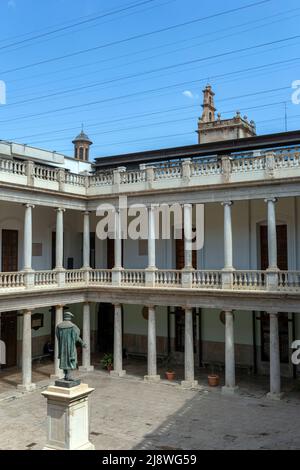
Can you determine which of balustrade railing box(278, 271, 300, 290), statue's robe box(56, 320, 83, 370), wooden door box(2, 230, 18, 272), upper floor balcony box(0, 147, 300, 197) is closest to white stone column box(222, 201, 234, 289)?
upper floor balcony box(0, 147, 300, 197)

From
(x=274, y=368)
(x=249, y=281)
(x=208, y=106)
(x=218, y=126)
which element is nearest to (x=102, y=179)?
(x=249, y=281)

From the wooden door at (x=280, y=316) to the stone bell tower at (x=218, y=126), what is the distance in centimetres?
1504

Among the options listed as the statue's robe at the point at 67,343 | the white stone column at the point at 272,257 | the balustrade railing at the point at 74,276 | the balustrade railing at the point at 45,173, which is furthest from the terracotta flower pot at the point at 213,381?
the balustrade railing at the point at 45,173

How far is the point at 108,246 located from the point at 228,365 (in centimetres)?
1109

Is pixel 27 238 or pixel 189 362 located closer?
pixel 189 362

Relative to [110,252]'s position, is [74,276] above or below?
below

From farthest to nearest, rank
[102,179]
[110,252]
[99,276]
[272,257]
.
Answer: [110,252] < [102,179] < [99,276] < [272,257]

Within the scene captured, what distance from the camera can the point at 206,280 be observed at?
2144cm

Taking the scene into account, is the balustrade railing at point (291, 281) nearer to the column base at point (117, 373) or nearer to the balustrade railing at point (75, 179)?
the column base at point (117, 373)

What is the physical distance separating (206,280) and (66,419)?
1097 cm

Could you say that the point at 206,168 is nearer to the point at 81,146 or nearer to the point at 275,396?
the point at 275,396

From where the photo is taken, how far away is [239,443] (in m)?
14.6

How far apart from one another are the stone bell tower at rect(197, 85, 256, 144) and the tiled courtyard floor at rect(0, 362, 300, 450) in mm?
21426

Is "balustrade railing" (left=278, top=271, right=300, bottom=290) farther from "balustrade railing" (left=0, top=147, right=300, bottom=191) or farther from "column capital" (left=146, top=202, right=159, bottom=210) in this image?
"column capital" (left=146, top=202, right=159, bottom=210)
